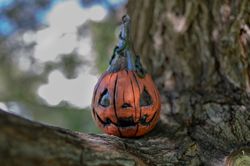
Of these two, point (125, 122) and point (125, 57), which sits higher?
point (125, 57)

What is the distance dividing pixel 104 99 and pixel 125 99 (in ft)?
0.20

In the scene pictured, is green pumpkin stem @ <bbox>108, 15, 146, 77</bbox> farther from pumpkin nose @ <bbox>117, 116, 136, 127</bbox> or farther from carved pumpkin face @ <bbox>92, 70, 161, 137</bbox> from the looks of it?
pumpkin nose @ <bbox>117, 116, 136, 127</bbox>

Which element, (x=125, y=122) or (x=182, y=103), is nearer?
(x=125, y=122)

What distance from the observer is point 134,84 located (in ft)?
4.36

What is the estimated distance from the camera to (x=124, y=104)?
4.28 ft

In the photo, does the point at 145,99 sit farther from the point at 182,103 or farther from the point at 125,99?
the point at 182,103

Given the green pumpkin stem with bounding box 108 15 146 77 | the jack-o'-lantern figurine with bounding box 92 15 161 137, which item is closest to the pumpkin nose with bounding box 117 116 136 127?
the jack-o'-lantern figurine with bounding box 92 15 161 137

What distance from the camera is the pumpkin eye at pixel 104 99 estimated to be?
132cm

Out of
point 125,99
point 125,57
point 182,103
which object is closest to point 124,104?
point 125,99

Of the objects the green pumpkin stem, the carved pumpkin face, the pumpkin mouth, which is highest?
the green pumpkin stem

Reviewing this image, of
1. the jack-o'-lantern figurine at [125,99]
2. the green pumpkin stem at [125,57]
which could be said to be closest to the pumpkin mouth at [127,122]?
the jack-o'-lantern figurine at [125,99]

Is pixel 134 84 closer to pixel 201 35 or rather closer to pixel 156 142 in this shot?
pixel 156 142

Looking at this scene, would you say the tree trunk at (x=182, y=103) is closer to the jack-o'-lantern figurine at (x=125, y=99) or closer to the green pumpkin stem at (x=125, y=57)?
the jack-o'-lantern figurine at (x=125, y=99)

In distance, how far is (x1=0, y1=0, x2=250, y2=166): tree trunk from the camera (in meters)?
0.95
